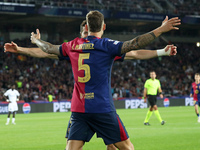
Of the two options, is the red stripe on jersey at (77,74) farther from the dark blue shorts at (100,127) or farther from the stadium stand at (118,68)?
the stadium stand at (118,68)

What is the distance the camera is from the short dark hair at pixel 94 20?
545 centimetres

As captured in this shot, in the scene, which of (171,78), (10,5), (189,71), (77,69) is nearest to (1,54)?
(10,5)

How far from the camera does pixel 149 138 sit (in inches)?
538

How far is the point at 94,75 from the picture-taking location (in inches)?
221

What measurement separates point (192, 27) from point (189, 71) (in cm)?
866

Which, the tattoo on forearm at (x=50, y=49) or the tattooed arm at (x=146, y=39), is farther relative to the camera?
the tattoo on forearm at (x=50, y=49)

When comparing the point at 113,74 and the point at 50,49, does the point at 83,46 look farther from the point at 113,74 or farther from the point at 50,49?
the point at 113,74

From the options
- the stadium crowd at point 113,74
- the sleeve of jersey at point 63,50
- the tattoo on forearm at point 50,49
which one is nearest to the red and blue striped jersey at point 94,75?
the sleeve of jersey at point 63,50

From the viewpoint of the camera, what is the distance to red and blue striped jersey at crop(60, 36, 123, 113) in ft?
18.4

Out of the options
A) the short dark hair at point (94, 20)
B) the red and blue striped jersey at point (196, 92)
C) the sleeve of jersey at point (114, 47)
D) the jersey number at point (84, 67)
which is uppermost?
the short dark hair at point (94, 20)

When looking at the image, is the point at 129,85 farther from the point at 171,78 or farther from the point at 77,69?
the point at 77,69

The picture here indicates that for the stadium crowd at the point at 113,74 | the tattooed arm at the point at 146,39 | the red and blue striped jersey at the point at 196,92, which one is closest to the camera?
the tattooed arm at the point at 146,39

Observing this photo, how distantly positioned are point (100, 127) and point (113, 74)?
39109mm

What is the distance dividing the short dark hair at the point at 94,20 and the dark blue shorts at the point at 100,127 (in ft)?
3.63
